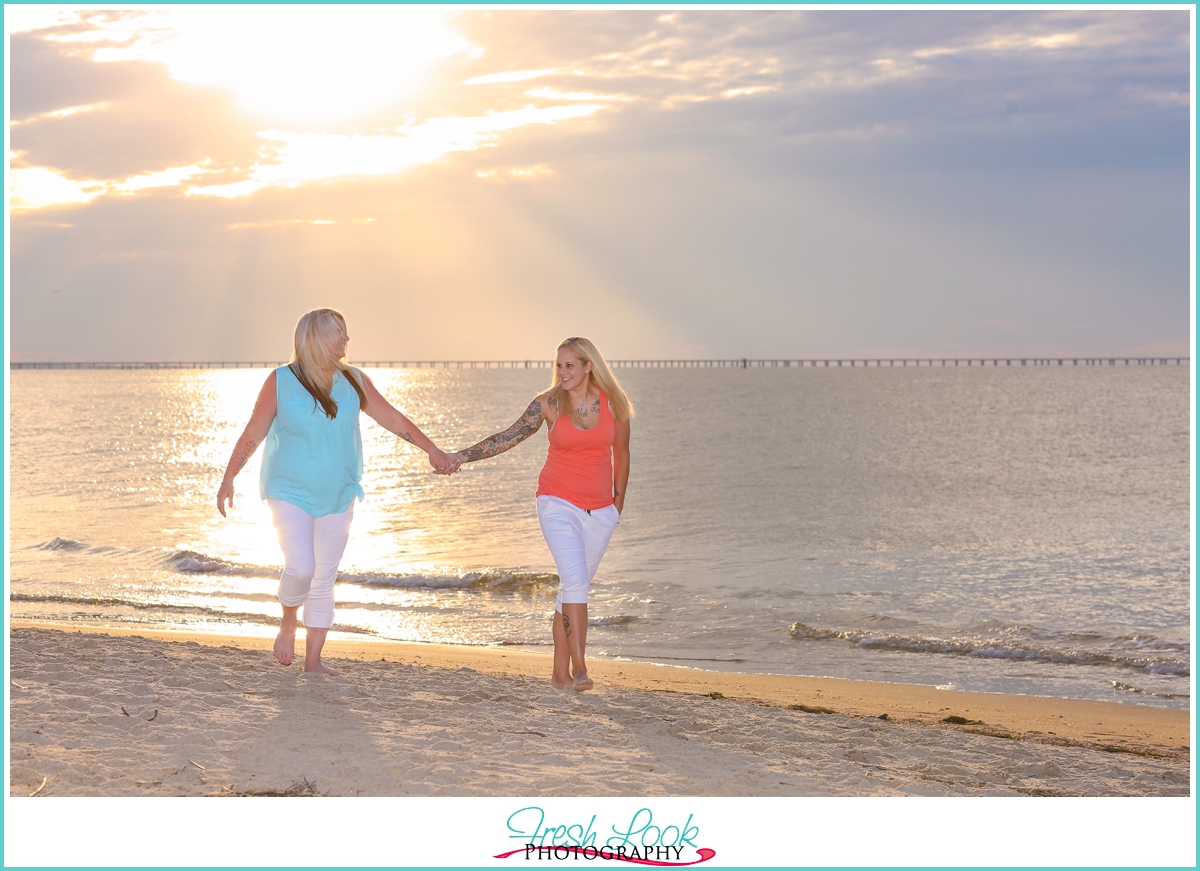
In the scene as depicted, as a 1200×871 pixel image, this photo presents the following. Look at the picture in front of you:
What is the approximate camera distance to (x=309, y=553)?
5930 mm

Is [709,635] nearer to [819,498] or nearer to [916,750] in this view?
[916,750]

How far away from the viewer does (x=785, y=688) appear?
29.8 ft

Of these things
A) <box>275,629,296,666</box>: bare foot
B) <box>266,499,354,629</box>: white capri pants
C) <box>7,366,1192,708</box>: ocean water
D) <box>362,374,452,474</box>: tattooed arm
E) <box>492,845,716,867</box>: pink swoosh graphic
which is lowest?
<box>7,366,1192,708</box>: ocean water

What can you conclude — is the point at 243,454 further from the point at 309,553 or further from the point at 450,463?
the point at 450,463

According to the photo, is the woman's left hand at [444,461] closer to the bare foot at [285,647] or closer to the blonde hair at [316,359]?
the blonde hair at [316,359]

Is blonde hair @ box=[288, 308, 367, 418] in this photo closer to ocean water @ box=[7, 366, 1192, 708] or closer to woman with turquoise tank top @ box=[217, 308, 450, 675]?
woman with turquoise tank top @ box=[217, 308, 450, 675]

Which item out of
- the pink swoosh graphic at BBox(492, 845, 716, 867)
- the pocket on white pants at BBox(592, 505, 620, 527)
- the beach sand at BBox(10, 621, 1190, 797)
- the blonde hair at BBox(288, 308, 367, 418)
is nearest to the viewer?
the pink swoosh graphic at BBox(492, 845, 716, 867)

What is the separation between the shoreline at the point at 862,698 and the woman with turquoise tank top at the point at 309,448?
1.42m

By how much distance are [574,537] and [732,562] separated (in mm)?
10876

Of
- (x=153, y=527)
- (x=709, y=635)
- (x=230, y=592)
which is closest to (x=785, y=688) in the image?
(x=709, y=635)

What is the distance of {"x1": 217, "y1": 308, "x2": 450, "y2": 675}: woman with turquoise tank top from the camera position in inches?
229

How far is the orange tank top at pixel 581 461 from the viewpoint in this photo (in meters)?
6.23

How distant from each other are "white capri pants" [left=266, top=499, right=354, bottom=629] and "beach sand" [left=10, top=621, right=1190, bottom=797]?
56cm

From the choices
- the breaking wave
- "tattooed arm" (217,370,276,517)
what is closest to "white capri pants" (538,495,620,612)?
"tattooed arm" (217,370,276,517)
